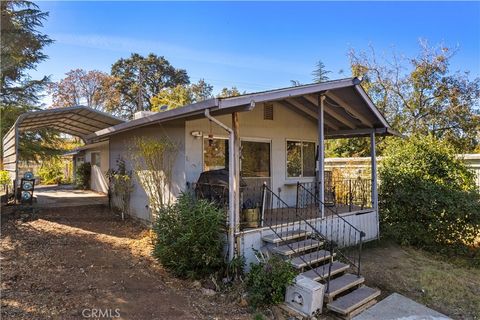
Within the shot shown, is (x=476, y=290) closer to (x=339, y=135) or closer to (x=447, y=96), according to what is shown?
(x=339, y=135)

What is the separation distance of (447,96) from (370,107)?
11.7 metres

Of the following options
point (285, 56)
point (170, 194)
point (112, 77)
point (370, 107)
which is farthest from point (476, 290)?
point (112, 77)

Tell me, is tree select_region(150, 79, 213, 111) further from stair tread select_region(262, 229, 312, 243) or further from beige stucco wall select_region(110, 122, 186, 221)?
stair tread select_region(262, 229, 312, 243)

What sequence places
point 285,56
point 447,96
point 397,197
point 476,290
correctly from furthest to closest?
point 285,56 → point 447,96 → point 397,197 → point 476,290

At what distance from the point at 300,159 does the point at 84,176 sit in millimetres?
13709

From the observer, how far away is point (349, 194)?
9.28m

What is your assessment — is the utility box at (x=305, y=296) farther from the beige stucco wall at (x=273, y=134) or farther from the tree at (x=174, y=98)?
the tree at (x=174, y=98)

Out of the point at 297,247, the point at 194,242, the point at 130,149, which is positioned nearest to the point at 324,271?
the point at 297,247

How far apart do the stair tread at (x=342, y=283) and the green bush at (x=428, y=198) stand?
3651 mm

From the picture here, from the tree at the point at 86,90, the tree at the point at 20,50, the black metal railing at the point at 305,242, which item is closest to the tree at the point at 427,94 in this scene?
the black metal railing at the point at 305,242

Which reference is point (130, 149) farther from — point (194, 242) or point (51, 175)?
point (51, 175)

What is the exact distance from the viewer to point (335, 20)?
1073 cm

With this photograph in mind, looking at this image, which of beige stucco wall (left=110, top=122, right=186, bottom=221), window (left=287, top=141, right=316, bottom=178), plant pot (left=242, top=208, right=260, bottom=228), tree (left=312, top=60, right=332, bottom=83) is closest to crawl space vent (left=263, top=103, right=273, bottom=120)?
window (left=287, top=141, right=316, bottom=178)

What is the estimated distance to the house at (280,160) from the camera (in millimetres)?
5484
